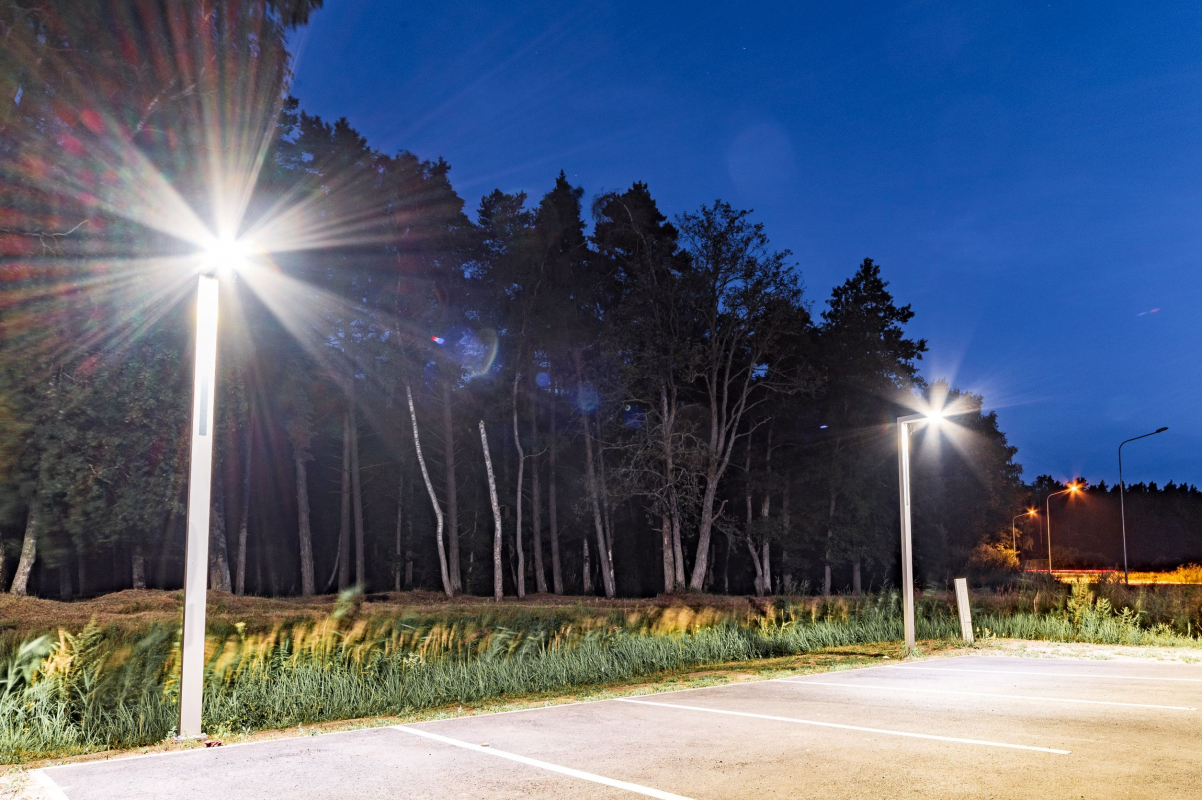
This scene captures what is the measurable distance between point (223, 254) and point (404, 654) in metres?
5.60

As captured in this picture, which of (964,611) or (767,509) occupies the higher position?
(767,509)

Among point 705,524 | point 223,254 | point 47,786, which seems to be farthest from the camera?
point 705,524

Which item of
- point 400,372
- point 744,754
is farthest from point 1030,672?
point 400,372

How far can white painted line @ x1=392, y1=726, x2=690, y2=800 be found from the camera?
18.1 ft

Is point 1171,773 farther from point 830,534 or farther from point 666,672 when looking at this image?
point 830,534

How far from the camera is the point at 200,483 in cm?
802

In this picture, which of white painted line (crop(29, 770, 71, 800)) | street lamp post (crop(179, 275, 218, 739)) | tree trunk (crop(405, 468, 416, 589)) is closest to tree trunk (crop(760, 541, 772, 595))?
tree trunk (crop(405, 468, 416, 589))

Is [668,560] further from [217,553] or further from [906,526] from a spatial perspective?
[906,526]

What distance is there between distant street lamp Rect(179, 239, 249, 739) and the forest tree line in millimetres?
12764

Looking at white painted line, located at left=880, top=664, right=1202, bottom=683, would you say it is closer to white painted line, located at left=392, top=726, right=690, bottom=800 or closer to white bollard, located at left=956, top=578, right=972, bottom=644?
white bollard, located at left=956, top=578, right=972, bottom=644

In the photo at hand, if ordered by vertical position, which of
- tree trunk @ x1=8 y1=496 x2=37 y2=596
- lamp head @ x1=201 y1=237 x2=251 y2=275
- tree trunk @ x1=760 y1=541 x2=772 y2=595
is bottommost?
tree trunk @ x1=760 y1=541 x2=772 y2=595

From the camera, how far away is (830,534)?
134ft

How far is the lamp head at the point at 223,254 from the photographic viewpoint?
8.26 metres

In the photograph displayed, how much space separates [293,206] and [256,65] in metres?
14.1
